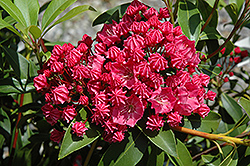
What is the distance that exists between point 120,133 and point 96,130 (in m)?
0.08

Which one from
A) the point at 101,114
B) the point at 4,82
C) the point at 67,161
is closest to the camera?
the point at 101,114

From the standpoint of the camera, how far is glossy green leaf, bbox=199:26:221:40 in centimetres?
102

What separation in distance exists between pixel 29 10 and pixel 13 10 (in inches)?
3.2

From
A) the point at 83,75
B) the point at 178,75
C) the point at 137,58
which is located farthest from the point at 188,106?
the point at 83,75

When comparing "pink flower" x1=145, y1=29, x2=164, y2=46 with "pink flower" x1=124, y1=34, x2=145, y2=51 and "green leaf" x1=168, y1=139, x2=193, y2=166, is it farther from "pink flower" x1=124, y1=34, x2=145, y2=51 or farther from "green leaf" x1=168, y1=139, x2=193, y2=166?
"green leaf" x1=168, y1=139, x2=193, y2=166

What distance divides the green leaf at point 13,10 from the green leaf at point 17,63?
0.63 ft

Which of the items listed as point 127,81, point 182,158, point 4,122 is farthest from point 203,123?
point 4,122

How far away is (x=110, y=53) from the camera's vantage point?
0.79m

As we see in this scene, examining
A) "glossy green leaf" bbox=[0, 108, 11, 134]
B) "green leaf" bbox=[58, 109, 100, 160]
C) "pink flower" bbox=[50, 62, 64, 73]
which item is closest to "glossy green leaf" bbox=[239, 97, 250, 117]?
"green leaf" bbox=[58, 109, 100, 160]

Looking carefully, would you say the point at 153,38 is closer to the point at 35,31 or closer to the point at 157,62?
the point at 157,62

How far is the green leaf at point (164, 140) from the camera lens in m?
0.77

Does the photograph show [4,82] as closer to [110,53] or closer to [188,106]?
[110,53]

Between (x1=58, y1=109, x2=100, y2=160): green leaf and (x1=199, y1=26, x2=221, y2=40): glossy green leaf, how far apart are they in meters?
0.54

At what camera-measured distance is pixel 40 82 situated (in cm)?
81
